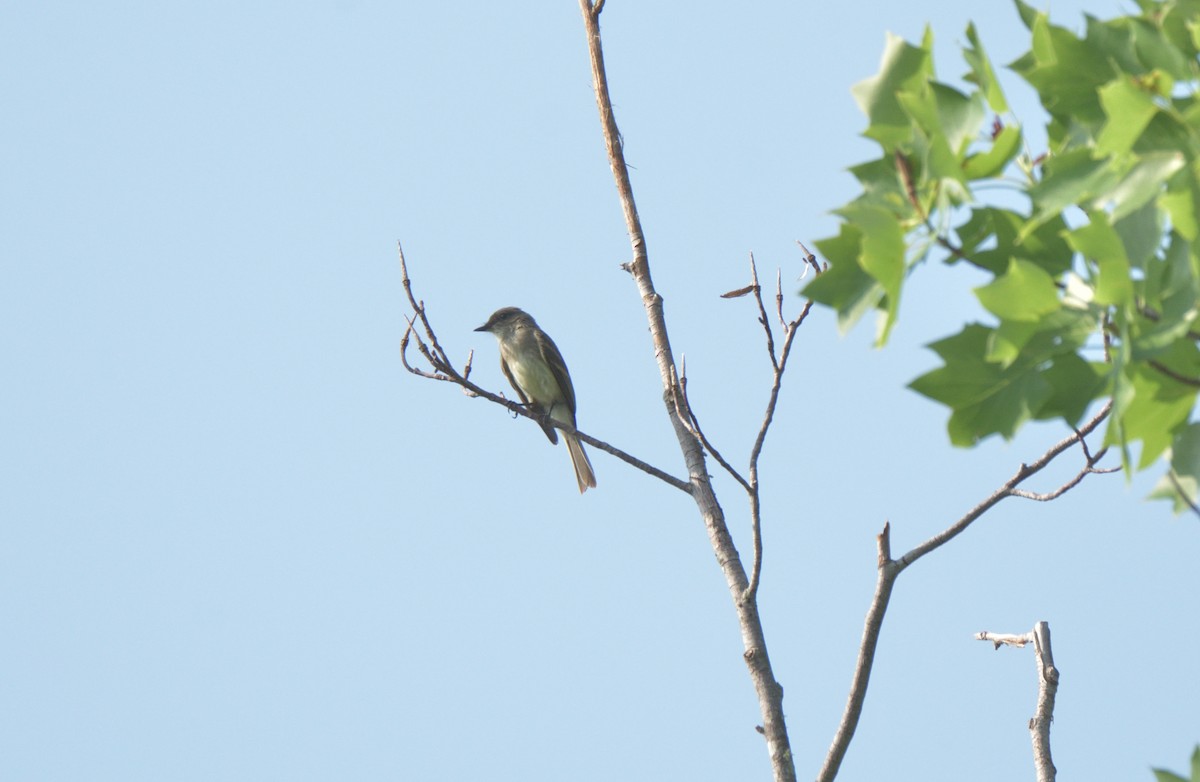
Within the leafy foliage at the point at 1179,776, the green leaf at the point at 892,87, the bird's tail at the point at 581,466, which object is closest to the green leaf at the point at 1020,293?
the green leaf at the point at 892,87

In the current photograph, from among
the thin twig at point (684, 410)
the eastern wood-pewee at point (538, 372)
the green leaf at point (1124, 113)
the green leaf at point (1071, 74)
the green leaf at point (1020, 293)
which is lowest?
the green leaf at point (1020, 293)

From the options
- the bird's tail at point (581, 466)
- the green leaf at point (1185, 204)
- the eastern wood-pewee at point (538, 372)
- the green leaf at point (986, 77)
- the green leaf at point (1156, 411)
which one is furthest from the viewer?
the eastern wood-pewee at point (538, 372)

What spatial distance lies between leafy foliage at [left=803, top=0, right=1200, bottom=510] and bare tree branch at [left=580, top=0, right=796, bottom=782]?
2.22 metres

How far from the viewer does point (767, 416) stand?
4.75 m

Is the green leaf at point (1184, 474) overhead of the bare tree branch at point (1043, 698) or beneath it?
beneath

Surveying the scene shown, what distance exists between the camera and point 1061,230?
2430 mm

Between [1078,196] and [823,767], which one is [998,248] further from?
[823,767]

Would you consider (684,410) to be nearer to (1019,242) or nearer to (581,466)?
(1019,242)

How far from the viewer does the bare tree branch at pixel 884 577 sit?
4.13 meters

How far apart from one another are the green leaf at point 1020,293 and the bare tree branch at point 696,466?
8.07 feet

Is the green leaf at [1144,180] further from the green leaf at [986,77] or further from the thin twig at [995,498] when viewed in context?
the thin twig at [995,498]

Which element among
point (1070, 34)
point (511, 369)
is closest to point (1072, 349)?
point (1070, 34)

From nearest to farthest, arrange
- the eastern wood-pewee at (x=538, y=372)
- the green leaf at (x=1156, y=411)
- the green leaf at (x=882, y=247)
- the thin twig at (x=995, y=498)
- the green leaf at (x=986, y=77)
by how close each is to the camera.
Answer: the green leaf at (x=882, y=247)
the green leaf at (x=1156, y=411)
the green leaf at (x=986, y=77)
the thin twig at (x=995, y=498)
the eastern wood-pewee at (x=538, y=372)

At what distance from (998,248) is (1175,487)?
1.82ft
